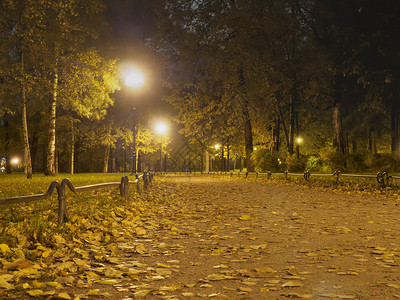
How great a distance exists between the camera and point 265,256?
541cm

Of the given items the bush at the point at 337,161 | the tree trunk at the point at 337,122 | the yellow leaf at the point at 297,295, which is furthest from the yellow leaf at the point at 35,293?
the tree trunk at the point at 337,122

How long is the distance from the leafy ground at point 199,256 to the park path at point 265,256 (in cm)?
1

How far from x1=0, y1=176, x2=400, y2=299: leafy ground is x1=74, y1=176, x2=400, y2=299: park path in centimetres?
1

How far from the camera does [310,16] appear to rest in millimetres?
29844

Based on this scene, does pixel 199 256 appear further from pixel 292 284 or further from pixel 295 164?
pixel 295 164

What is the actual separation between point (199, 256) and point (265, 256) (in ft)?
3.32

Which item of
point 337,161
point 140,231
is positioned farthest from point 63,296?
point 337,161

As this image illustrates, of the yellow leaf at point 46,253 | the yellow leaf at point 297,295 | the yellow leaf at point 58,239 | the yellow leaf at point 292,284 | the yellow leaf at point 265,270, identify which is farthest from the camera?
the yellow leaf at point 58,239

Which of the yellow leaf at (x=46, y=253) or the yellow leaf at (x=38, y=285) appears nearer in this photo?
the yellow leaf at (x=38, y=285)

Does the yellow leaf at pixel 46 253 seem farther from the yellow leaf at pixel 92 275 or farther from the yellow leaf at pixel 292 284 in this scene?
the yellow leaf at pixel 292 284

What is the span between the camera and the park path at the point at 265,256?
3.92m

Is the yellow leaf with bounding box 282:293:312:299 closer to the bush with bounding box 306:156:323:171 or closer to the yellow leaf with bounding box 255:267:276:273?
the yellow leaf with bounding box 255:267:276:273

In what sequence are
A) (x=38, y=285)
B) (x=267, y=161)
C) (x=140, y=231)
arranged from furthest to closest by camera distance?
(x=267, y=161) < (x=140, y=231) < (x=38, y=285)

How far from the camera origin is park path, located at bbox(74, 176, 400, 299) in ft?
12.9
